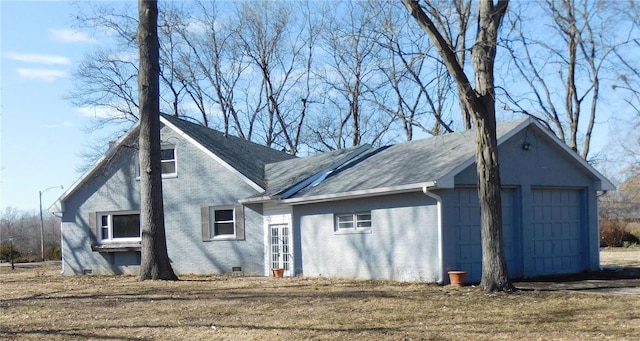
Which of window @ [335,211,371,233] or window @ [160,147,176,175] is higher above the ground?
window @ [160,147,176,175]

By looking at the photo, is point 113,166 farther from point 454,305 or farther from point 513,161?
point 454,305

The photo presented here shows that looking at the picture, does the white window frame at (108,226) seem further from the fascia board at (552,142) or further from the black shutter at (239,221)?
the fascia board at (552,142)

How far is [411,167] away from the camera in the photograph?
1814 cm

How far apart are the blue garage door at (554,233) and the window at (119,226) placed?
45.3ft

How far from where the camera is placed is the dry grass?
9914 mm

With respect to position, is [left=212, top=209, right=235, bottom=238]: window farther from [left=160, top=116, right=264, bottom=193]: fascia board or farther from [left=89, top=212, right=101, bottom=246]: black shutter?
[left=89, top=212, right=101, bottom=246]: black shutter

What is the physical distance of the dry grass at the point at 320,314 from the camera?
991cm

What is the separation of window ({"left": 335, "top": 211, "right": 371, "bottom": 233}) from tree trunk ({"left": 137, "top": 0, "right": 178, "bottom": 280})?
4.77m

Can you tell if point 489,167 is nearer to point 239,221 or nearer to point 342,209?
point 342,209

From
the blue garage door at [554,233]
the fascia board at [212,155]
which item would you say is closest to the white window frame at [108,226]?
the fascia board at [212,155]

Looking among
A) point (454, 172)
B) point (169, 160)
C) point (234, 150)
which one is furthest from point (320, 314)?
point (234, 150)

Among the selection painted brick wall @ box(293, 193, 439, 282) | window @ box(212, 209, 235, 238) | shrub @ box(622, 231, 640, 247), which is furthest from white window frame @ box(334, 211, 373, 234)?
shrub @ box(622, 231, 640, 247)

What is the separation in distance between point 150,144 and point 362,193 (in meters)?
5.98

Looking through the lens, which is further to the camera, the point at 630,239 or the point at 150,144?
the point at 630,239
